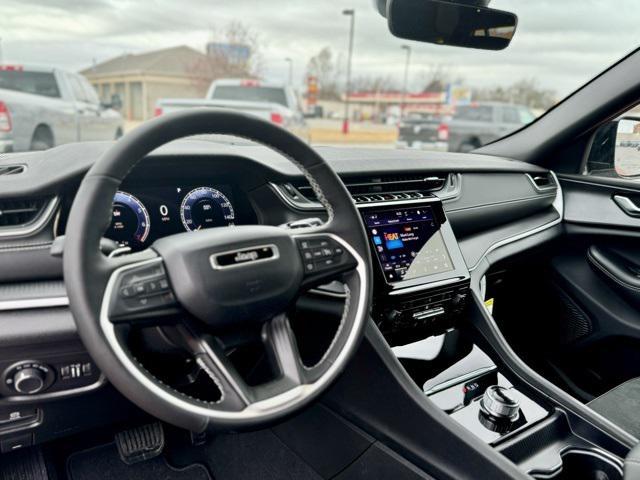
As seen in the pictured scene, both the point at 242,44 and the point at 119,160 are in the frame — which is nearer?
the point at 119,160

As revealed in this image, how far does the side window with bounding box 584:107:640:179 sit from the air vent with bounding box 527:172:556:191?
177mm

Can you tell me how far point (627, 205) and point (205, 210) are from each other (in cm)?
192

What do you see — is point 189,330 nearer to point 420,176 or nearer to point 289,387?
point 289,387

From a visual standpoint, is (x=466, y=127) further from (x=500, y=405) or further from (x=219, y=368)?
(x=219, y=368)

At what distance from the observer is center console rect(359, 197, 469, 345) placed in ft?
5.78

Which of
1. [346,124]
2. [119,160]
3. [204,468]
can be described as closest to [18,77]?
[204,468]

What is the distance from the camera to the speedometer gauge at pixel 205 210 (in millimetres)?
1574

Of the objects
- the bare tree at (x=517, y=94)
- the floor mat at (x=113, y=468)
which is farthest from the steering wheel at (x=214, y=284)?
the bare tree at (x=517, y=94)

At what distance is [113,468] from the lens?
1934 mm

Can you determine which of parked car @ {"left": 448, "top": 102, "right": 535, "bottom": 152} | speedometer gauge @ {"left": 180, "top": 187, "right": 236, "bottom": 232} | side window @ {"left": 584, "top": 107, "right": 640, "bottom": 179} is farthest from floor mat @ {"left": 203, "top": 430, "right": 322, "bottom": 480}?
parked car @ {"left": 448, "top": 102, "right": 535, "bottom": 152}

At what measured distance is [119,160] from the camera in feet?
3.27

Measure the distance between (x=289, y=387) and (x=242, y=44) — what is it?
20449 mm

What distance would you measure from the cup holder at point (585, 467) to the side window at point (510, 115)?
34.3 feet

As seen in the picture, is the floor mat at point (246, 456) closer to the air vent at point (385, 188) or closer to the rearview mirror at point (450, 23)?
the air vent at point (385, 188)
